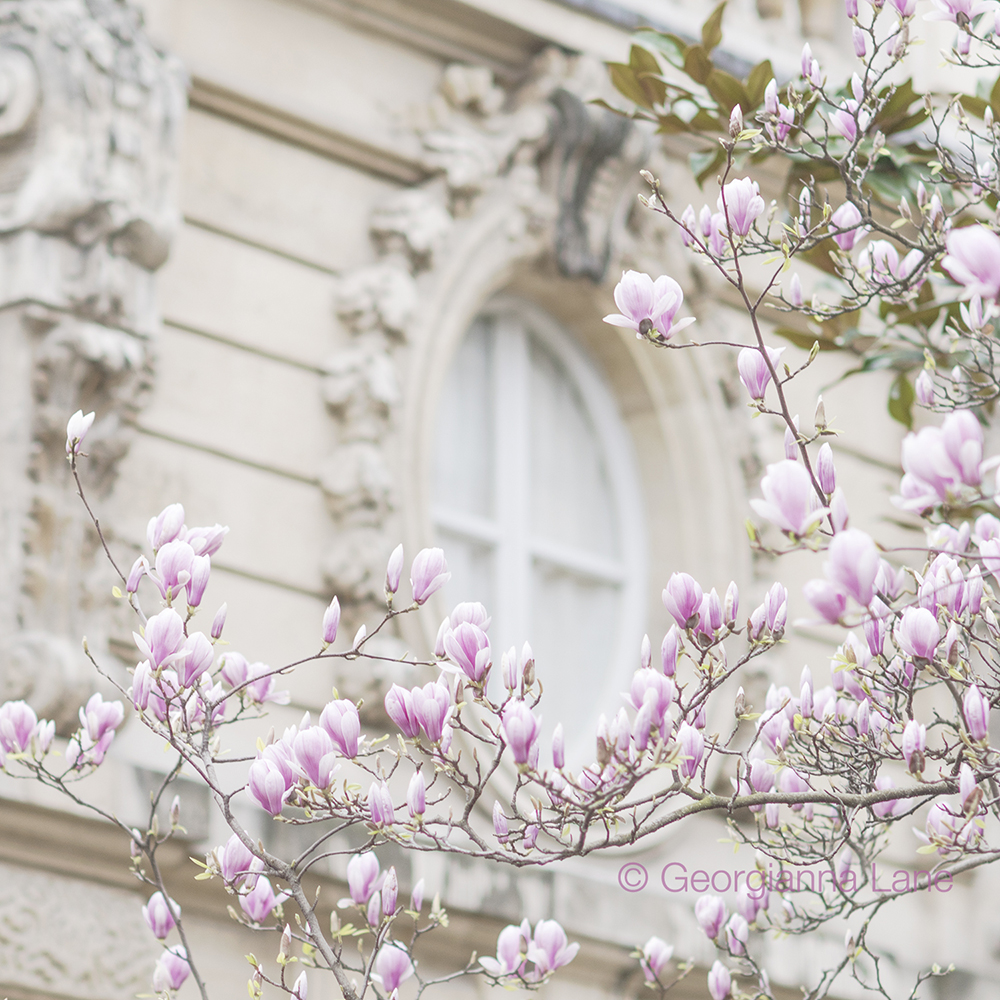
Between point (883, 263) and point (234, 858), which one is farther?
point (883, 263)

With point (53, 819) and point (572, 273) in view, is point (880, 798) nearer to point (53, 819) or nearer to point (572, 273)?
point (53, 819)

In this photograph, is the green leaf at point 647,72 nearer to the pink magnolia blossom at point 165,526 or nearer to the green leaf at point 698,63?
the green leaf at point 698,63

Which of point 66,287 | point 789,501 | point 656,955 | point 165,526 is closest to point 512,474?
point 66,287

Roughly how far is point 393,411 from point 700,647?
3813 millimetres

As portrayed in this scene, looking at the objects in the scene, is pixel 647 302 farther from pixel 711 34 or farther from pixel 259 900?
pixel 711 34

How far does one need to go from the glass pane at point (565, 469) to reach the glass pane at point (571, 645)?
0.21 meters

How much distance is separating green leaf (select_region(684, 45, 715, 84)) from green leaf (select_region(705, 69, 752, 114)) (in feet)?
0.04

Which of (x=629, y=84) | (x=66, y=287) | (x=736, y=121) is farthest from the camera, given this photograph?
(x=66, y=287)

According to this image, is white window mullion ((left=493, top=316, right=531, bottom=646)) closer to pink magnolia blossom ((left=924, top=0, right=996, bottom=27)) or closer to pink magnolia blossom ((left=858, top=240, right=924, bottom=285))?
pink magnolia blossom ((left=858, top=240, right=924, bottom=285))

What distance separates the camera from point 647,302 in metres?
2.17

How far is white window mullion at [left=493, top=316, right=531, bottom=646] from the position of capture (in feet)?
21.9

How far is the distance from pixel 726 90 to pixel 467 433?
3.46 m

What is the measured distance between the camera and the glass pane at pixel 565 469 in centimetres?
705

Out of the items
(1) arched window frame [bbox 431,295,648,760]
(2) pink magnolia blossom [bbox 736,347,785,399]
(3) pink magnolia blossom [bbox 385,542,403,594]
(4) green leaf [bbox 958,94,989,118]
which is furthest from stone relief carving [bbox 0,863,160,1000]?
(4) green leaf [bbox 958,94,989,118]
